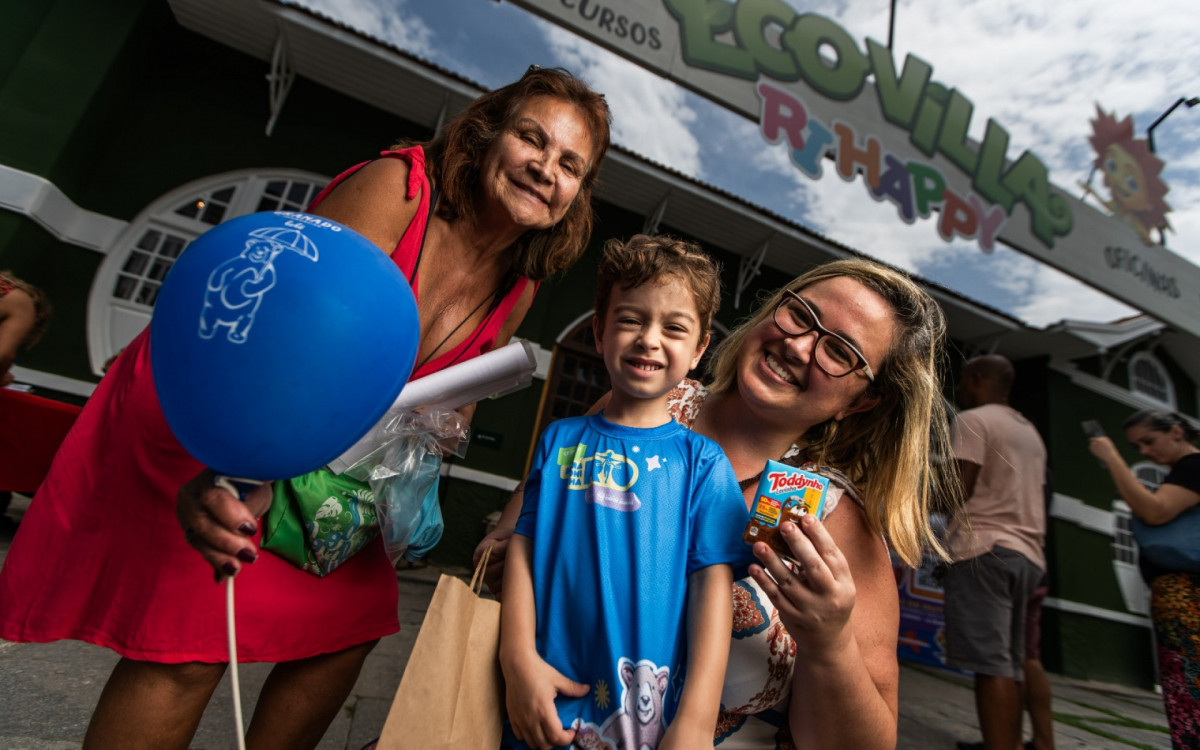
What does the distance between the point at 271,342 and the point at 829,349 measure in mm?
1002

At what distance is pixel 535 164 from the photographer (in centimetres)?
125

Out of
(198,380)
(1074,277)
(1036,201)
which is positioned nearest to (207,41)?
(198,380)

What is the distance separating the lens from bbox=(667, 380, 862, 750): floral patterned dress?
1035 millimetres

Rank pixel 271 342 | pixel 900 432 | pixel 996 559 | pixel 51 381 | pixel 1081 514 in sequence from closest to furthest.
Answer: pixel 271 342 < pixel 900 432 < pixel 996 559 < pixel 51 381 < pixel 1081 514

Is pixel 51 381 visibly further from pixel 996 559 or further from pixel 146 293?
pixel 996 559

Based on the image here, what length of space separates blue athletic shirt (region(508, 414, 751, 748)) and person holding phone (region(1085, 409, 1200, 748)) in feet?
9.16

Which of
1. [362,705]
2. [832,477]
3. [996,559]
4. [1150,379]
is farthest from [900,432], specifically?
[1150,379]

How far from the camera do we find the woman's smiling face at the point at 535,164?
4.09ft

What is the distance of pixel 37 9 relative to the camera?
15.5 ft

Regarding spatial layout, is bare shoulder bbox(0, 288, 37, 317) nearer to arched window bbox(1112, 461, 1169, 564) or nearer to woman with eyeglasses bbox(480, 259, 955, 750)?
woman with eyeglasses bbox(480, 259, 955, 750)

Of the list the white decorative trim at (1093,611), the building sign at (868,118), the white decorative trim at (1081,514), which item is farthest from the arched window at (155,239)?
the white decorative trim at (1093,611)

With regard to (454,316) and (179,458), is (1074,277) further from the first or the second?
(179,458)

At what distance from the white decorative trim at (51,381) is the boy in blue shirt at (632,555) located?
601 cm

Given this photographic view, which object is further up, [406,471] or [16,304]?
[16,304]
